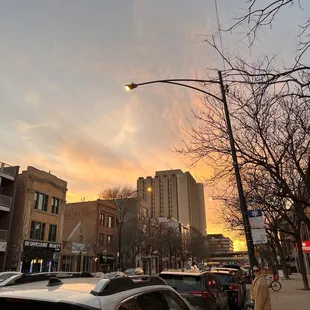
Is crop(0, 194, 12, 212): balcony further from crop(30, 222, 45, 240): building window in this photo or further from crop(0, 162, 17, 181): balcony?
crop(30, 222, 45, 240): building window

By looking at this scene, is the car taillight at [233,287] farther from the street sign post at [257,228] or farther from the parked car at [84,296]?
the parked car at [84,296]

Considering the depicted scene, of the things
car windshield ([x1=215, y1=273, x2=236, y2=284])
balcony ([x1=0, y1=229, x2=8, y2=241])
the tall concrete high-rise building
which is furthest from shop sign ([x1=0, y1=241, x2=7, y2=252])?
the tall concrete high-rise building

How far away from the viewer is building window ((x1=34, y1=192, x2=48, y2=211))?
38338 millimetres

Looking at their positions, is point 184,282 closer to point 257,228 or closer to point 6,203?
point 257,228

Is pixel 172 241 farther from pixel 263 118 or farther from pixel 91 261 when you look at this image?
pixel 263 118

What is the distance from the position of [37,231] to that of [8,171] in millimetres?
7241

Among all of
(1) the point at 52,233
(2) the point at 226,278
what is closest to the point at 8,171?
(1) the point at 52,233

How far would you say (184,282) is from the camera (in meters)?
9.98

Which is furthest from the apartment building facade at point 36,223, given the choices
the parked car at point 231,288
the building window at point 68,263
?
the parked car at point 231,288

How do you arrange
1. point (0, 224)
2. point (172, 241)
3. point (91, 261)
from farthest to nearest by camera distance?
point (172, 241), point (91, 261), point (0, 224)

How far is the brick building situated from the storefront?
406 cm

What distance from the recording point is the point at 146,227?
6006 cm

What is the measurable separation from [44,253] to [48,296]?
38641mm

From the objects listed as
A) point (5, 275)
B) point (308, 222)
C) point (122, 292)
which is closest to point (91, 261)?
point (5, 275)
